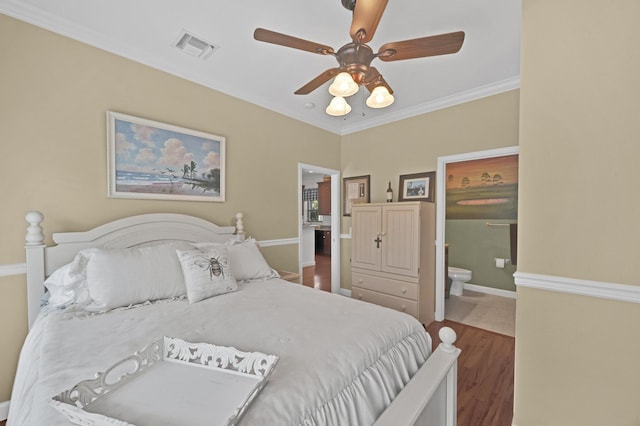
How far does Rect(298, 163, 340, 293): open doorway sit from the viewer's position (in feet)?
13.9

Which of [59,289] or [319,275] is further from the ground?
[59,289]

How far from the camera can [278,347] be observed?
1.09 m

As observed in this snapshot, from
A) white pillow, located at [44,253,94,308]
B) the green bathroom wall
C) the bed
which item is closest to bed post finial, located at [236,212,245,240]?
the bed

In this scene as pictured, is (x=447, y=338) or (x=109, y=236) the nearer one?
(x=447, y=338)

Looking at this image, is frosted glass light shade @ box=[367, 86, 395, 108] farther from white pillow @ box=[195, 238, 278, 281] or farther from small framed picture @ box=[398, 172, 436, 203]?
small framed picture @ box=[398, 172, 436, 203]

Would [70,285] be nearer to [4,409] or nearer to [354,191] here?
[4,409]

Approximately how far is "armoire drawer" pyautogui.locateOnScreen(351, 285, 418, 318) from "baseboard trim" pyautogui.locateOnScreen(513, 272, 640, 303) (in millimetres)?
1599

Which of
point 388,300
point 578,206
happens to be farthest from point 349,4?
point 388,300

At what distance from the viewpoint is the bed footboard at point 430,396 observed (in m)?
0.97

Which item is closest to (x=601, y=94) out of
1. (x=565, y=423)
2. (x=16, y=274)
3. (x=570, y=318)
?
(x=570, y=318)

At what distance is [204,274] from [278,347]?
0.96 m

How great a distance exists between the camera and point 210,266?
6.11ft

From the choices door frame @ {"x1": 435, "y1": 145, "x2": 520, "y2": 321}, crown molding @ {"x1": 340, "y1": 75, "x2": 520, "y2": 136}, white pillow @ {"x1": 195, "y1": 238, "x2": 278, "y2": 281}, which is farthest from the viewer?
door frame @ {"x1": 435, "y1": 145, "x2": 520, "y2": 321}

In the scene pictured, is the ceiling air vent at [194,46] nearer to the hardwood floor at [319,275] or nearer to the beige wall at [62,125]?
the beige wall at [62,125]
